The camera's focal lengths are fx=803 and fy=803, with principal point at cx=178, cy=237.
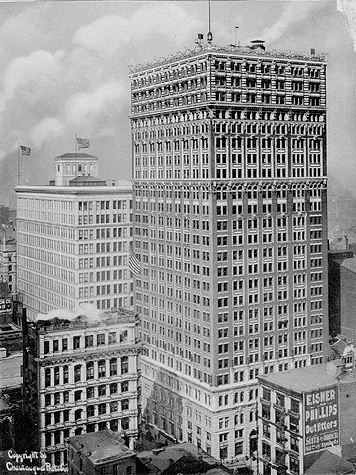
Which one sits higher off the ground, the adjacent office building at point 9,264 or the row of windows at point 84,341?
the adjacent office building at point 9,264

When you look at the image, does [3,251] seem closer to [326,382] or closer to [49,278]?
[49,278]

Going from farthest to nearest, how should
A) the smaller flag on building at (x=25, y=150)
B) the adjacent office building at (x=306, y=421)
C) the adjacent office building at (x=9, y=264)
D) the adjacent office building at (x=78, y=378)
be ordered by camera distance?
the adjacent office building at (x=9, y=264)
the adjacent office building at (x=78, y=378)
the adjacent office building at (x=306, y=421)
the smaller flag on building at (x=25, y=150)

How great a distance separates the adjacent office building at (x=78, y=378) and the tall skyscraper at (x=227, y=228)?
463 centimetres

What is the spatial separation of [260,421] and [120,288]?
9.90m

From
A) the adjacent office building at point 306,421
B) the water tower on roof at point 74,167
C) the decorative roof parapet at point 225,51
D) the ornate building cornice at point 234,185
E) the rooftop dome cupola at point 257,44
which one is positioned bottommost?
the adjacent office building at point 306,421

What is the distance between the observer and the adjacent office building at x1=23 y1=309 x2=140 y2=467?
1344 inches

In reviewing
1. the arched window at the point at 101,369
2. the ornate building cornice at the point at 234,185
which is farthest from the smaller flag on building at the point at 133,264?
the arched window at the point at 101,369

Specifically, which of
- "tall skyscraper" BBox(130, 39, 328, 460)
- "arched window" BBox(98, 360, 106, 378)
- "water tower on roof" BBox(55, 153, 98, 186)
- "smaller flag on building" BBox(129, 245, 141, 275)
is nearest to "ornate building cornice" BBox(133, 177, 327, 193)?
"tall skyscraper" BBox(130, 39, 328, 460)

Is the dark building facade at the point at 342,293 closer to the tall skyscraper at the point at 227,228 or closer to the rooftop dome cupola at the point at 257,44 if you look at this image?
the tall skyscraper at the point at 227,228

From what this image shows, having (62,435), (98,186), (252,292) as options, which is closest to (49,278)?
(98,186)

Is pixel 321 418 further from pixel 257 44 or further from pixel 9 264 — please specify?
pixel 257 44

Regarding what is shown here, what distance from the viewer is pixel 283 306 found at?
132 feet

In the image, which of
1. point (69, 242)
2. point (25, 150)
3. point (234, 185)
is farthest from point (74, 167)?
point (234, 185)

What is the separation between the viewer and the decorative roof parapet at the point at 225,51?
36.1 m
